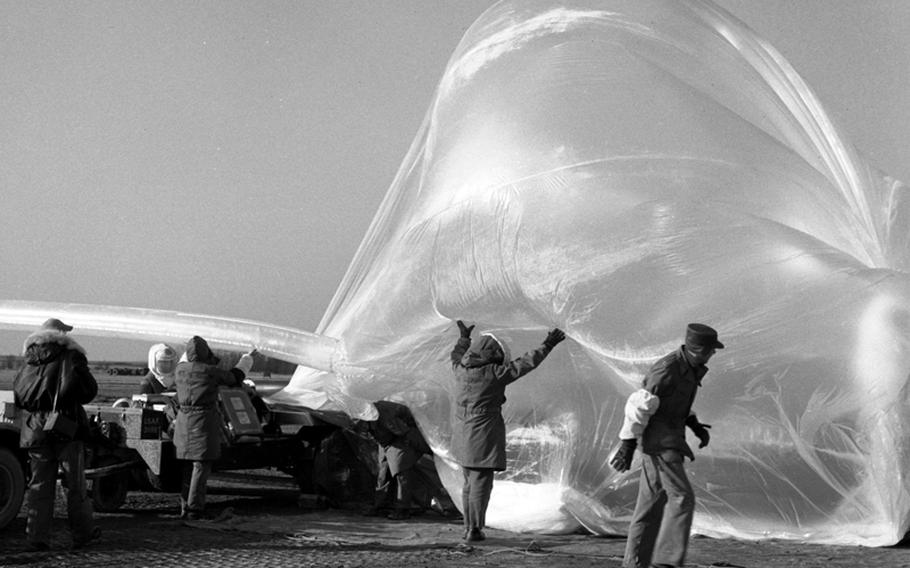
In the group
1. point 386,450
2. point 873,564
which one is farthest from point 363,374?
point 873,564

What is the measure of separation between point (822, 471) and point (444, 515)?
3530mm

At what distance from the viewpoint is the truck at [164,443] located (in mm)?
9828

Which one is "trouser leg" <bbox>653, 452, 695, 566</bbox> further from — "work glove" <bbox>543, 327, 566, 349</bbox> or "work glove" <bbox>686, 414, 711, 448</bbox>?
"work glove" <bbox>543, 327, 566, 349</bbox>

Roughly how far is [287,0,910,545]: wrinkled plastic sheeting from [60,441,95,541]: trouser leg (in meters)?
3.00

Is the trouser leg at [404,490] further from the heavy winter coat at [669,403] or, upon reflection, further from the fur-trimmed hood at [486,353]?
the heavy winter coat at [669,403]

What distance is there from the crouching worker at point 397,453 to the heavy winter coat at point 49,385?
2823mm

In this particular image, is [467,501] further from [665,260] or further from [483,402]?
[665,260]

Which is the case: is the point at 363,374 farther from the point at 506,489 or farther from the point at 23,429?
the point at 23,429

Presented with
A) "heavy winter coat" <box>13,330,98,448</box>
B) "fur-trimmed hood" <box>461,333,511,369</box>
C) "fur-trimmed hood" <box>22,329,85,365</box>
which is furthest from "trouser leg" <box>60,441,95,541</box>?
"fur-trimmed hood" <box>461,333,511,369</box>

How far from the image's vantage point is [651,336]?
27.7 feet

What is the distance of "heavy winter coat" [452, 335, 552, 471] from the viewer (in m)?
8.54

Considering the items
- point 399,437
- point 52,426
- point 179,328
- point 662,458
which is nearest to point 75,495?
point 52,426

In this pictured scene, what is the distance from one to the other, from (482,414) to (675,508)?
216 centimetres

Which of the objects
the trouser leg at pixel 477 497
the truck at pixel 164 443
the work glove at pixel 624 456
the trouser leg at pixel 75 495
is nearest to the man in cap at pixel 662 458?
the work glove at pixel 624 456
